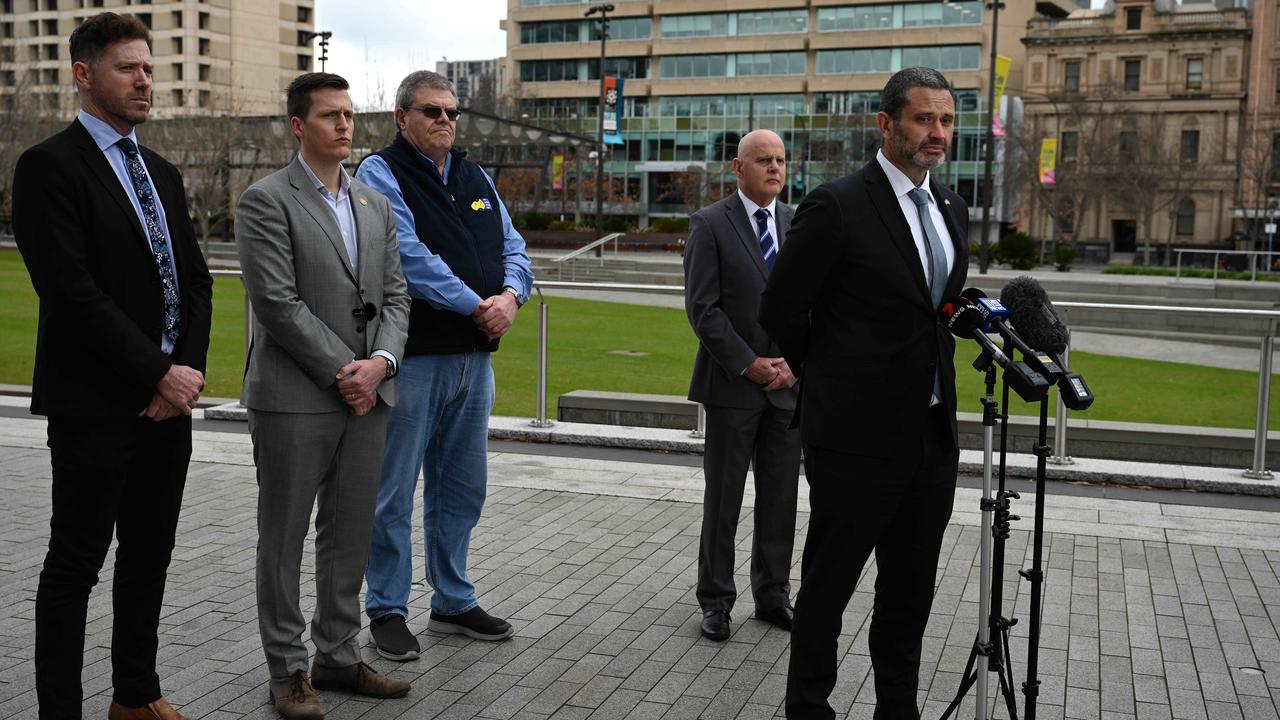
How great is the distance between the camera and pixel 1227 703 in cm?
479

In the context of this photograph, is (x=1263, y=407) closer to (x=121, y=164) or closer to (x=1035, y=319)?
(x=1035, y=319)

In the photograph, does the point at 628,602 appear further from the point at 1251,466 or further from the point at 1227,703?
the point at 1251,466

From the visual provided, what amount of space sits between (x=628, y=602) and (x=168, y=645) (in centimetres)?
208

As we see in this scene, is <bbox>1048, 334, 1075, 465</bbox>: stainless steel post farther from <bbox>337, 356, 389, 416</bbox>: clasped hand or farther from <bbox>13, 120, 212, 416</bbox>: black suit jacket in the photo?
<bbox>13, 120, 212, 416</bbox>: black suit jacket

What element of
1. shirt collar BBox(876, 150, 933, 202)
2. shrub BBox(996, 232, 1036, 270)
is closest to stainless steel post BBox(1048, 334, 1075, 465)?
shirt collar BBox(876, 150, 933, 202)

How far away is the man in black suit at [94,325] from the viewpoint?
3.98 meters

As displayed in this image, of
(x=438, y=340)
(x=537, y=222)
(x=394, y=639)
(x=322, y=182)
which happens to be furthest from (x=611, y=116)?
(x=322, y=182)

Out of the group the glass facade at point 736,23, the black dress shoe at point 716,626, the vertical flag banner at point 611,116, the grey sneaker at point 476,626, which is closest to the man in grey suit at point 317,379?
the grey sneaker at point 476,626

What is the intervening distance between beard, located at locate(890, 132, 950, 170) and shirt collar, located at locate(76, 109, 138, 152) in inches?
99.6

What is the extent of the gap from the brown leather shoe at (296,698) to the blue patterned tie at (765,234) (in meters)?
2.72

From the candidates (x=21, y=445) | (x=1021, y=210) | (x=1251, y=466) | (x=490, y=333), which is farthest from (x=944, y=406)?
(x=1021, y=210)

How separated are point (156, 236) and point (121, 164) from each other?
10.3 inches

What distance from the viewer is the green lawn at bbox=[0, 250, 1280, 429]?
532 inches

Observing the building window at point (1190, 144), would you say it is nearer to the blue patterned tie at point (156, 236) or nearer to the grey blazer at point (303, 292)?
the grey blazer at point (303, 292)
